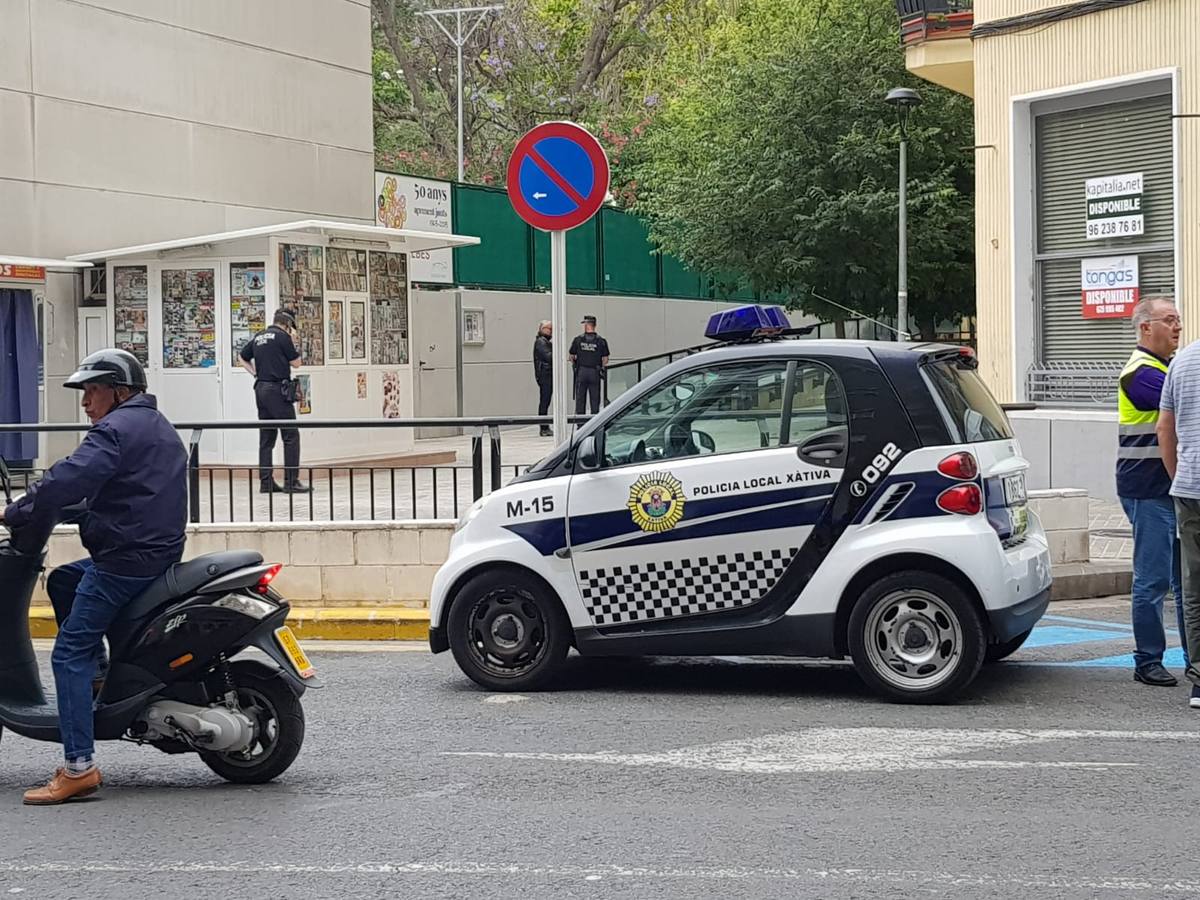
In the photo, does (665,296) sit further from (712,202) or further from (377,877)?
(377,877)


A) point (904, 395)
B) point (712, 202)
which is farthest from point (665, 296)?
point (904, 395)

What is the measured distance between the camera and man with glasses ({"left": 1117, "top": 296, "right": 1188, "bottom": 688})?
25.9 ft

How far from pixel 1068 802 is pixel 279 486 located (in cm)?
683

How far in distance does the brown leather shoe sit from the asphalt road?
0.20ft

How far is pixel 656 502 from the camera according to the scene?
802 centimetres

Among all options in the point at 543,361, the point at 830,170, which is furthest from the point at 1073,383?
the point at 830,170

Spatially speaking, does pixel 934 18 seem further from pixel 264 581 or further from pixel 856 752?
pixel 264 581

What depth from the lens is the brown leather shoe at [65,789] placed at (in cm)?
619

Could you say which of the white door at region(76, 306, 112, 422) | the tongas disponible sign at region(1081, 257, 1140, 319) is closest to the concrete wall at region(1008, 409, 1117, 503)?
the tongas disponible sign at region(1081, 257, 1140, 319)

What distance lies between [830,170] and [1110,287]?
15730mm

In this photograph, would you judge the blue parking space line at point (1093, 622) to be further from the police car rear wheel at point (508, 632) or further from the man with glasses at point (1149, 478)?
the police car rear wheel at point (508, 632)

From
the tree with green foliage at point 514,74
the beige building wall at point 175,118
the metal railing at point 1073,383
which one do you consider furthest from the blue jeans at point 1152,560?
the tree with green foliage at point 514,74

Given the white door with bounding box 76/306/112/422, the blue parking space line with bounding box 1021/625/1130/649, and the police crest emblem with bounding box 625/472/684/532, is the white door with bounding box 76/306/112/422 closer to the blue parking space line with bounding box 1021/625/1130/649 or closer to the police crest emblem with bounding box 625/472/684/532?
the blue parking space line with bounding box 1021/625/1130/649

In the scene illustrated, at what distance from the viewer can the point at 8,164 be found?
1906 cm
